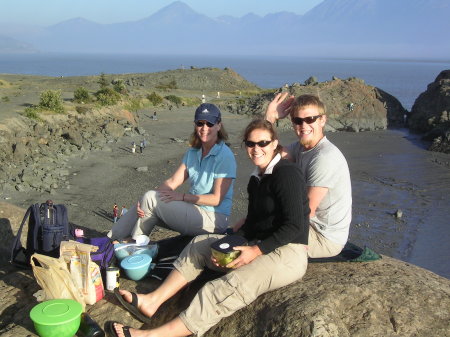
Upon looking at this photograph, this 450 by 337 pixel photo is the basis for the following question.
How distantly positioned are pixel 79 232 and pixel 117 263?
61cm

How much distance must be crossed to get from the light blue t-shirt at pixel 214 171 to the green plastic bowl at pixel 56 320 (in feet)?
6.54

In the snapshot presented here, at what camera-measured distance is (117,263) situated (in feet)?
17.1

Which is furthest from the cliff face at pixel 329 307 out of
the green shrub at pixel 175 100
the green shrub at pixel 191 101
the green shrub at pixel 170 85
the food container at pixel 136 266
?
the green shrub at pixel 170 85

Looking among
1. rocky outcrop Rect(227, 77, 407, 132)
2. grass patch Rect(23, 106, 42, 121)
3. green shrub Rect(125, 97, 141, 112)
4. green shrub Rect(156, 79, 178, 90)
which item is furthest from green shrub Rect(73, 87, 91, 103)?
green shrub Rect(156, 79, 178, 90)

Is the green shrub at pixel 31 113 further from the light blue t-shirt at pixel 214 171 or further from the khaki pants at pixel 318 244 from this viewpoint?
the khaki pants at pixel 318 244

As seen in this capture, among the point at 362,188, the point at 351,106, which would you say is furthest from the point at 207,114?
the point at 351,106

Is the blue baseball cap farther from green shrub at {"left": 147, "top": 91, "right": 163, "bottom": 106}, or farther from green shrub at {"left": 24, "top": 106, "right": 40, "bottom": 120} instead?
green shrub at {"left": 147, "top": 91, "right": 163, "bottom": 106}

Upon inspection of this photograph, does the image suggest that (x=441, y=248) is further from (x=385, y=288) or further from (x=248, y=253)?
(x=248, y=253)

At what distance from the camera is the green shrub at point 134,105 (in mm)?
34400

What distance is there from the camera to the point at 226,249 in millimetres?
4133

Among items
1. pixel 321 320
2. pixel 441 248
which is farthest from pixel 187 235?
pixel 441 248

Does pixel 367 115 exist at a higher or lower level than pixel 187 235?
lower

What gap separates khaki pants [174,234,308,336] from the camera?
155 inches

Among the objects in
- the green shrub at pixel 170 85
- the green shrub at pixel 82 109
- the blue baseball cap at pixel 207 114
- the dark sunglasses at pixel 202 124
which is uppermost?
the blue baseball cap at pixel 207 114
